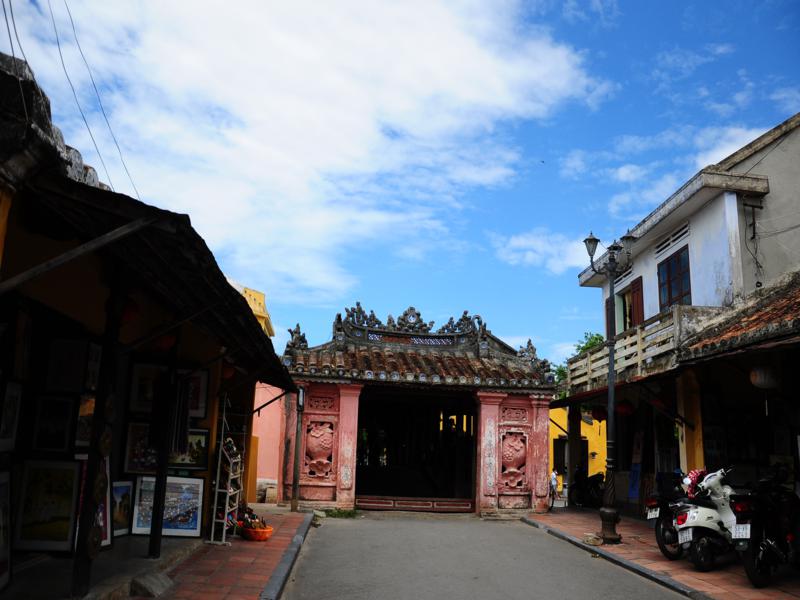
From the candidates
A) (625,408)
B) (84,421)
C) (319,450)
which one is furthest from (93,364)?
(625,408)

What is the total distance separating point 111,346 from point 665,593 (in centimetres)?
672

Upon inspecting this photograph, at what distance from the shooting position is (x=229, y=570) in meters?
7.96

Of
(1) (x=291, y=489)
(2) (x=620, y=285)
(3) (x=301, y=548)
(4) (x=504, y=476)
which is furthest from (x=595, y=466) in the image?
(3) (x=301, y=548)

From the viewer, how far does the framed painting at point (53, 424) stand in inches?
269

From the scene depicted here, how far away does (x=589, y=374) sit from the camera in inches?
664

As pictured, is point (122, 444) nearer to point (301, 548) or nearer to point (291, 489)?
point (301, 548)

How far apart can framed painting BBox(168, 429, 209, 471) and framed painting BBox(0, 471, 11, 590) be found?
3.90 m

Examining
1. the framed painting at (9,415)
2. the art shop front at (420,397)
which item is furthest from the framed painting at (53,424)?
the art shop front at (420,397)

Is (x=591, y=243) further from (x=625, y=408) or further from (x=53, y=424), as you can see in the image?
(x=53, y=424)

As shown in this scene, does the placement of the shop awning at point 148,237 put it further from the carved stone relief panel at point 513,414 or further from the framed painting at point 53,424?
the carved stone relief panel at point 513,414

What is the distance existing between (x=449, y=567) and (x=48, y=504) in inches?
204

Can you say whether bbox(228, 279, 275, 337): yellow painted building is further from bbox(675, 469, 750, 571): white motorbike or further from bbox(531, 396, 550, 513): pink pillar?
bbox(675, 469, 750, 571): white motorbike

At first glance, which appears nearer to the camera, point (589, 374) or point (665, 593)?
point (665, 593)

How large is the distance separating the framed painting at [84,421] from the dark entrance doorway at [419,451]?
9848mm
